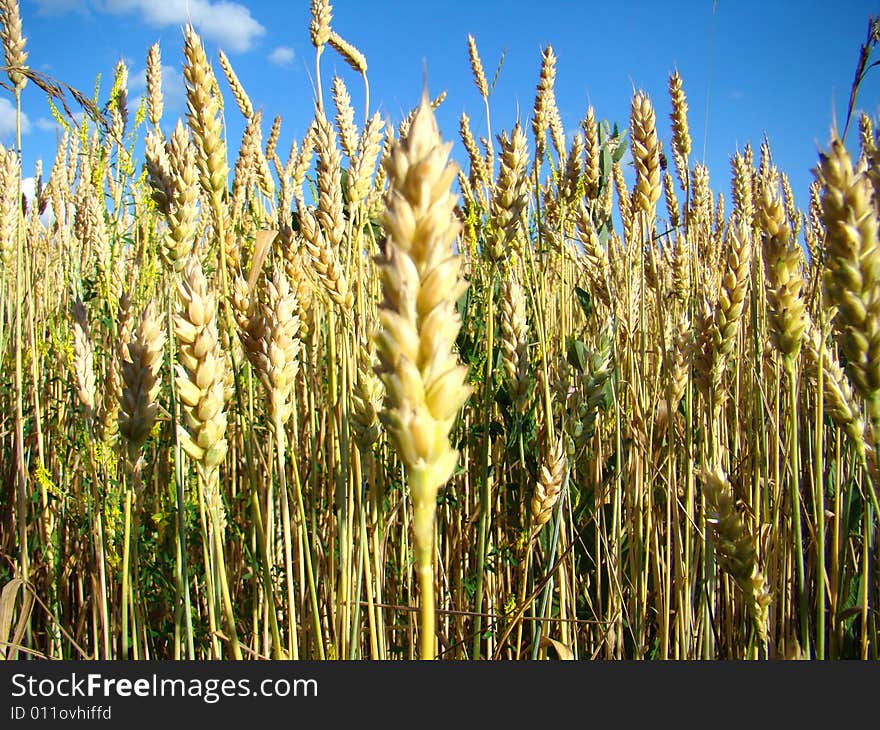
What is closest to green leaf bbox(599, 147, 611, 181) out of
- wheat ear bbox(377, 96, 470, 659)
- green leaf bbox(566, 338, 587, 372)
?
green leaf bbox(566, 338, 587, 372)

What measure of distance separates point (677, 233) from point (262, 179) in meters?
1.55

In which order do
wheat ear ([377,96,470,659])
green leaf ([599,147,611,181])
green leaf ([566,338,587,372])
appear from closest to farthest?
1. wheat ear ([377,96,470,659])
2. green leaf ([566,338,587,372])
3. green leaf ([599,147,611,181])

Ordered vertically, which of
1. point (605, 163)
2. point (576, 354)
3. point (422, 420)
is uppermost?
point (605, 163)

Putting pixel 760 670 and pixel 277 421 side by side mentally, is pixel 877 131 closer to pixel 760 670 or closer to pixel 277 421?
pixel 760 670

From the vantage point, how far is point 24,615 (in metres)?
1.15

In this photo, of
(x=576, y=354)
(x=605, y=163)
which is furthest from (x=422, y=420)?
(x=605, y=163)

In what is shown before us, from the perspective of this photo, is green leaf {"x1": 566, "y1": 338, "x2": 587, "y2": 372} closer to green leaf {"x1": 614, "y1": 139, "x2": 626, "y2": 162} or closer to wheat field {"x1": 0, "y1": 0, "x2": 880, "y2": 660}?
wheat field {"x1": 0, "y1": 0, "x2": 880, "y2": 660}

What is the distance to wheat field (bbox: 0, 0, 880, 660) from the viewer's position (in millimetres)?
773

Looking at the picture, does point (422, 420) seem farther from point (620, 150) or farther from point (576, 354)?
point (620, 150)

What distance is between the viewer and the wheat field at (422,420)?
0.77 metres

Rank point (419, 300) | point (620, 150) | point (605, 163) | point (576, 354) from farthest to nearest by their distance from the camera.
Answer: point (620, 150)
point (605, 163)
point (576, 354)
point (419, 300)

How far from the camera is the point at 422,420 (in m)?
0.47

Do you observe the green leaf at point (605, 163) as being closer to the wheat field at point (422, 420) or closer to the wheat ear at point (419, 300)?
the wheat field at point (422, 420)

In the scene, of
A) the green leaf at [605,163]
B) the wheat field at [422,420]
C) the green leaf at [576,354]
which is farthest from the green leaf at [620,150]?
the green leaf at [576,354]
